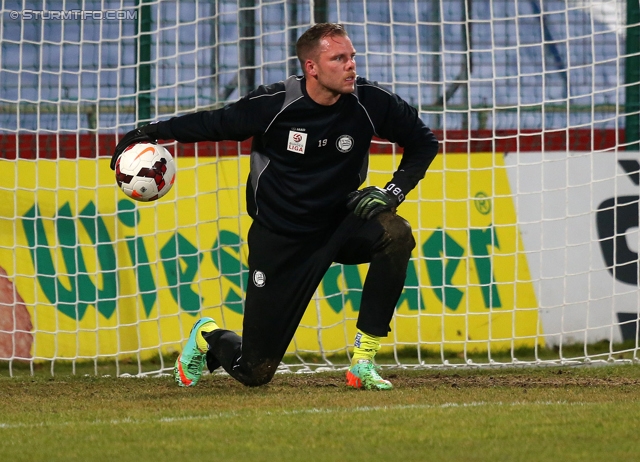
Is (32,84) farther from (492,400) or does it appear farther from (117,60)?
(492,400)

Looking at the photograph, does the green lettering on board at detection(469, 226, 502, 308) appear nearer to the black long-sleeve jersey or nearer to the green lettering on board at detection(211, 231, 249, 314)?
the green lettering on board at detection(211, 231, 249, 314)

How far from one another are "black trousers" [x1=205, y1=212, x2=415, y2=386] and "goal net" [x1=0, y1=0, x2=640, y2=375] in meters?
1.52

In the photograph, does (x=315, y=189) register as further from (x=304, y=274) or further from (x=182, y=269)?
(x=182, y=269)

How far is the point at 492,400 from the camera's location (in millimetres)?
4801

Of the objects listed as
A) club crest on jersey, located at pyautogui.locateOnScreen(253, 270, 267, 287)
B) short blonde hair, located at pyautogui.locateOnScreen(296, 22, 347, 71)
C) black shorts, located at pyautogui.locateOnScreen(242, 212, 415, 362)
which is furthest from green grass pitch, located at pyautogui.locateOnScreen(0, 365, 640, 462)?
short blonde hair, located at pyautogui.locateOnScreen(296, 22, 347, 71)

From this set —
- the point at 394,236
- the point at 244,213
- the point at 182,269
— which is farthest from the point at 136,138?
the point at 182,269

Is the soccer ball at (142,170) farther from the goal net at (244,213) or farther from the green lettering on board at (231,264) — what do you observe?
the green lettering on board at (231,264)

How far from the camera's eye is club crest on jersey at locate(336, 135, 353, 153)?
528 cm

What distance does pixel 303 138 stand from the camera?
17.2ft

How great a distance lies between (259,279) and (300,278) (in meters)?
0.21

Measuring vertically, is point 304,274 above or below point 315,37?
below

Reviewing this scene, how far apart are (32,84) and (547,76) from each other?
379 centimetres

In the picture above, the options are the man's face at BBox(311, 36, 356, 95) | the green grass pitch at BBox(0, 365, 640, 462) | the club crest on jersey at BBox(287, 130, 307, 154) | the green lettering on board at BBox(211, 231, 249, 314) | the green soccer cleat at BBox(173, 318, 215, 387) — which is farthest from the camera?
the green lettering on board at BBox(211, 231, 249, 314)

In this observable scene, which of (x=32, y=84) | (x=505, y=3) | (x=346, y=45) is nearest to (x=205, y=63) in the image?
(x=32, y=84)
